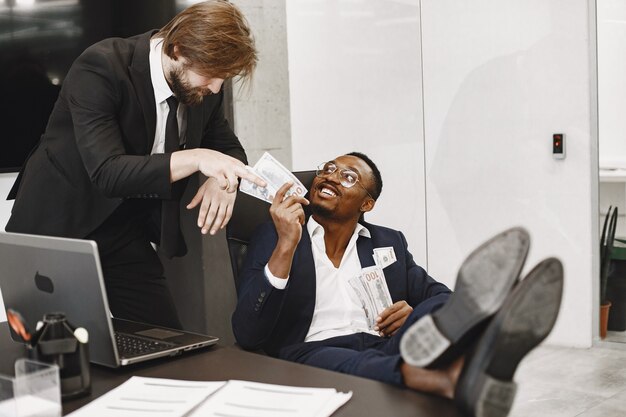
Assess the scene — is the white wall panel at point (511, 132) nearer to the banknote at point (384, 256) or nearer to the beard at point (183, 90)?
the banknote at point (384, 256)

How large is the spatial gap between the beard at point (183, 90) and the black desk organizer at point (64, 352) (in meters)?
0.98

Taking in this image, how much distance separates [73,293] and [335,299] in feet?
3.27

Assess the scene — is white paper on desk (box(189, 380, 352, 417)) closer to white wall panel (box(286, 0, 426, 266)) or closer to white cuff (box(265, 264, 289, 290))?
white cuff (box(265, 264, 289, 290))

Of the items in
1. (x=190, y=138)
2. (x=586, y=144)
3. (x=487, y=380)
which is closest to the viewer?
(x=487, y=380)

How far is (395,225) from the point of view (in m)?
4.66

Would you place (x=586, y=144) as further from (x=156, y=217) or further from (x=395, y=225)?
(x=156, y=217)

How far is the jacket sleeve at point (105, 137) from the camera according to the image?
205cm

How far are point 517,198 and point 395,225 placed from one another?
771 millimetres

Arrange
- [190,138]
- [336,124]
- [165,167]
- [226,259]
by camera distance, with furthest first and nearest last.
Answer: [336,124] → [226,259] → [190,138] → [165,167]

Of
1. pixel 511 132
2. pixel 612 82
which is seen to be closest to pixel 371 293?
pixel 511 132

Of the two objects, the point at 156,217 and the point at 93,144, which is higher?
the point at 93,144

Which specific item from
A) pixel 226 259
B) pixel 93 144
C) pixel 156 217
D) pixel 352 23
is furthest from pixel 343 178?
pixel 352 23

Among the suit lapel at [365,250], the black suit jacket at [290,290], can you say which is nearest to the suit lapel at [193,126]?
the black suit jacket at [290,290]

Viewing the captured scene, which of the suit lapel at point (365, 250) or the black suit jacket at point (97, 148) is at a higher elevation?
the black suit jacket at point (97, 148)
